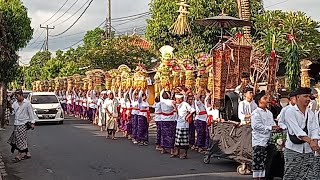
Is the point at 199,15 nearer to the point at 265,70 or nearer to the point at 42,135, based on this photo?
the point at 42,135

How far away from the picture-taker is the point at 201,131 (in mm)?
15008

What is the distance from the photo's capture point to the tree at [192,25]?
2531 cm

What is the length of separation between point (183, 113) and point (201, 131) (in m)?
1.22

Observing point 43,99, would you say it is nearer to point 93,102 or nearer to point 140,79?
point 93,102

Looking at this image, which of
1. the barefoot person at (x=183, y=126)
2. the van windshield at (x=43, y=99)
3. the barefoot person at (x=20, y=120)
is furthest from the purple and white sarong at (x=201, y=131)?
→ the van windshield at (x=43, y=99)

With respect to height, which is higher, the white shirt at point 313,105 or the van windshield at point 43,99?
the van windshield at point 43,99

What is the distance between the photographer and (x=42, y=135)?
20969 millimetres

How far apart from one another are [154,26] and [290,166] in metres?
20.6

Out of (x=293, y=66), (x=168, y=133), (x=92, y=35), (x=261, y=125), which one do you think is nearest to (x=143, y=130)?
(x=168, y=133)

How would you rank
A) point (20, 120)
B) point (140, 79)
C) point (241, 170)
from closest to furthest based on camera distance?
point (241, 170)
point (20, 120)
point (140, 79)

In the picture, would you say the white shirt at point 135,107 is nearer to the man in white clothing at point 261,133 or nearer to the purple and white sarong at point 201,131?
the purple and white sarong at point 201,131

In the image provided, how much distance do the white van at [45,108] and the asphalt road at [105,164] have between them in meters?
8.12

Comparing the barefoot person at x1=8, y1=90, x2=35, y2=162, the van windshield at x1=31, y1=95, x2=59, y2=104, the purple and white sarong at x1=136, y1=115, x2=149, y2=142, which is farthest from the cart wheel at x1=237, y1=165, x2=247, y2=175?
the van windshield at x1=31, y1=95, x2=59, y2=104

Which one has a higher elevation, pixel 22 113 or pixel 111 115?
pixel 22 113
